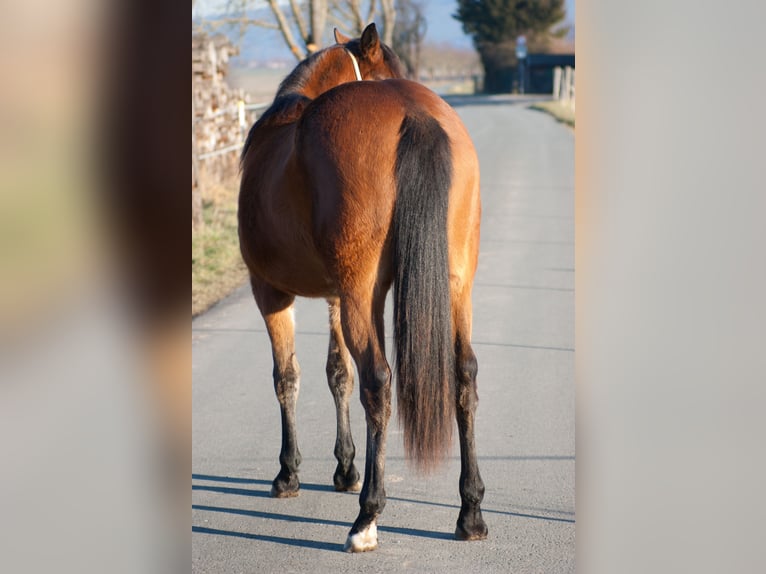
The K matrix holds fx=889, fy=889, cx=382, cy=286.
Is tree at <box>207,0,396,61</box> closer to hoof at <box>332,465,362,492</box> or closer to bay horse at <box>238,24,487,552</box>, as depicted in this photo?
bay horse at <box>238,24,487,552</box>

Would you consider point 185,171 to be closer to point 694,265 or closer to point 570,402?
point 694,265

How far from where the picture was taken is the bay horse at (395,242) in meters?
3.00

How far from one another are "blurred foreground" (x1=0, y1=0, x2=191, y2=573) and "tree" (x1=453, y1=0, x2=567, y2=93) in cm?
3627

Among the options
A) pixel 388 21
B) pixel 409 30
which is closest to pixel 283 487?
pixel 388 21

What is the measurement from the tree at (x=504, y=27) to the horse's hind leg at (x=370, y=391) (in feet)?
113

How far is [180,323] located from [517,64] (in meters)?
42.3

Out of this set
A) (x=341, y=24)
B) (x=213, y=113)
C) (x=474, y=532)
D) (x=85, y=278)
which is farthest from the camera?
(x=341, y=24)

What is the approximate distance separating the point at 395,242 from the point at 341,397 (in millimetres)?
1162

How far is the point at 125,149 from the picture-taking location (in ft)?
3.10

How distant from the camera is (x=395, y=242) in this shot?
9.90 feet

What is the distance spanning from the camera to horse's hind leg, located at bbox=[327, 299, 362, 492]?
3811 mm

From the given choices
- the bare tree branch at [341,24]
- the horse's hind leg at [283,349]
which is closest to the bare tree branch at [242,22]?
the bare tree branch at [341,24]

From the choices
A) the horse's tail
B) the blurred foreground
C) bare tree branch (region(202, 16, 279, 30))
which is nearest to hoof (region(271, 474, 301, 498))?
the horse's tail

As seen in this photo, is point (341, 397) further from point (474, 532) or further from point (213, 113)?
point (213, 113)
